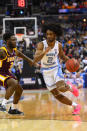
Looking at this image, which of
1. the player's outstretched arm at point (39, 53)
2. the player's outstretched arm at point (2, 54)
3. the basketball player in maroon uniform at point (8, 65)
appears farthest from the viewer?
the basketball player in maroon uniform at point (8, 65)

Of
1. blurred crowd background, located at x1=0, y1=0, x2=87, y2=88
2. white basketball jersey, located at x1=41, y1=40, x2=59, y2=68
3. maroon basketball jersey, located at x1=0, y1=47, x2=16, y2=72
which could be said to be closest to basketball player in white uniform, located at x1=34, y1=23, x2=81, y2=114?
white basketball jersey, located at x1=41, y1=40, x2=59, y2=68

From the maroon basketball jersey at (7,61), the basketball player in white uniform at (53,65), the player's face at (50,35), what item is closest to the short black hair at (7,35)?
the maroon basketball jersey at (7,61)

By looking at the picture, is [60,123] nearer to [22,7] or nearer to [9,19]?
[22,7]

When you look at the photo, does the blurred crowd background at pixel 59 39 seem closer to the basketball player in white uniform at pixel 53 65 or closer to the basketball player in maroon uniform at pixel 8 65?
the basketball player in white uniform at pixel 53 65

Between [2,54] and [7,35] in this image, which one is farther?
[7,35]

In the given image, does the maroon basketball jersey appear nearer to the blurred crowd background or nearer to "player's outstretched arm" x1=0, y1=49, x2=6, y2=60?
"player's outstretched arm" x1=0, y1=49, x2=6, y2=60

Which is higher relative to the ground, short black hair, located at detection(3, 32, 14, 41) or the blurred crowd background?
short black hair, located at detection(3, 32, 14, 41)

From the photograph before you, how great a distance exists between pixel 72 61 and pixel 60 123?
1.33 meters

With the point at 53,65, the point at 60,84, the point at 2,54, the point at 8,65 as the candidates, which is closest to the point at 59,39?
the point at 53,65

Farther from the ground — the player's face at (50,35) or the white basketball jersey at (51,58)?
the player's face at (50,35)

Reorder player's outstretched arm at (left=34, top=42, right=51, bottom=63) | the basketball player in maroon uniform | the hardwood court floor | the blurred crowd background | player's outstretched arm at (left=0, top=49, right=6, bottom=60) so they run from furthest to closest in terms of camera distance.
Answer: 1. the blurred crowd background
2. the basketball player in maroon uniform
3. player's outstretched arm at (left=0, top=49, right=6, bottom=60)
4. player's outstretched arm at (left=34, top=42, right=51, bottom=63)
5. the hardwood court floor

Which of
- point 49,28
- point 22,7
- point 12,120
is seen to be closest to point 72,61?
point 49,28

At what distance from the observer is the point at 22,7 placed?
7895mm

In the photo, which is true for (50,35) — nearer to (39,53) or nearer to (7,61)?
(39,53)
